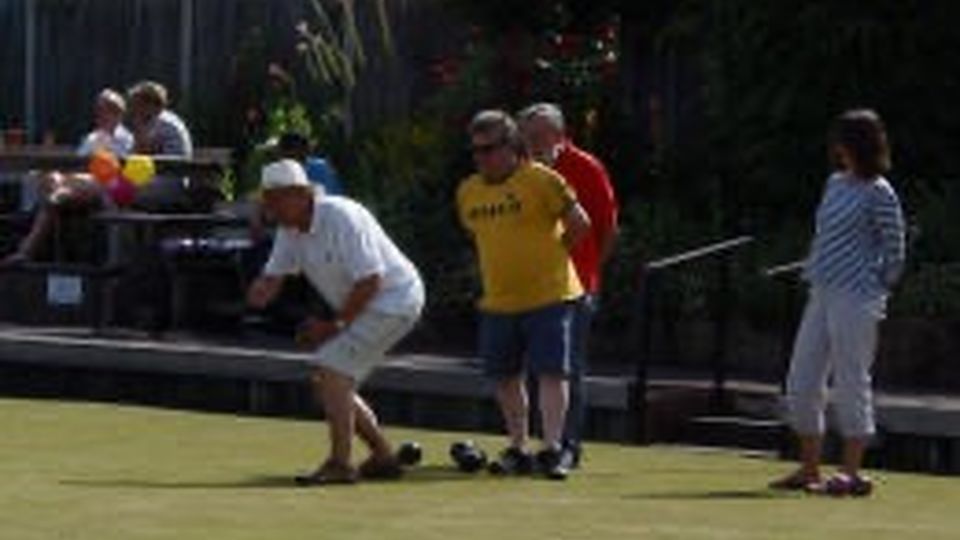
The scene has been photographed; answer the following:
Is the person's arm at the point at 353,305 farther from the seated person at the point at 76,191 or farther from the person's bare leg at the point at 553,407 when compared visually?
the seated person at the point at 76,191

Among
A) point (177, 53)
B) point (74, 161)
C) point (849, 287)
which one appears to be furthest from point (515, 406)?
point (177, 53)

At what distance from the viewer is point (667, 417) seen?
16.1 m

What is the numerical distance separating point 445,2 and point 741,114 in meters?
2.79

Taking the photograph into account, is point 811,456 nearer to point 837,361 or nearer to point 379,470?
point 837,361

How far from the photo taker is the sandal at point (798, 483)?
1335 centimetres

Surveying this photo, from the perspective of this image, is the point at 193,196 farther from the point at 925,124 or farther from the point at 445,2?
the point at 925,124

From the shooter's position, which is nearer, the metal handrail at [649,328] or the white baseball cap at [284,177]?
the white baseball cap at [284,177]

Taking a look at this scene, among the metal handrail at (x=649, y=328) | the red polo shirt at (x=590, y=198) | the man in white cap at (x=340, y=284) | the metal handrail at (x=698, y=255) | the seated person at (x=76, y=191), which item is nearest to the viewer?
the man in white cap at (x=340, y=284)

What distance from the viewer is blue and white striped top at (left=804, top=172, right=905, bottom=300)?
518 inches

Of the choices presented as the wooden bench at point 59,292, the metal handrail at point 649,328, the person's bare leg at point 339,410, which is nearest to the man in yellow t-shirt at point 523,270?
the person's bare leg at point 339,410

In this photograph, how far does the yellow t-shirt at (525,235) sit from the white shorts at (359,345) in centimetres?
57

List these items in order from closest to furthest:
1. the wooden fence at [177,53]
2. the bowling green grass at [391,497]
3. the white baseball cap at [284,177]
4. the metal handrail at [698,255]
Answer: the bowling green grass at [391,497], the white baseball cap at [284,177], the metal handrail at [698,255], the wooden fence at [177,53]

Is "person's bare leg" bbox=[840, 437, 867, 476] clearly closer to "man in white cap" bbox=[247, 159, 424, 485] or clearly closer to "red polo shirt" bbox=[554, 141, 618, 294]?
"red polo shirt" bbox=[554, 141, 618, 294]

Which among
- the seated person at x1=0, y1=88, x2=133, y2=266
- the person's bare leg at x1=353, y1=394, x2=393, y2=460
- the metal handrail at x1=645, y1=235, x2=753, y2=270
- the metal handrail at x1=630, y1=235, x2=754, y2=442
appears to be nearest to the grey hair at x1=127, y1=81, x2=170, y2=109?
the seated person at x1=0, y1=88, x2=133, y2=266
